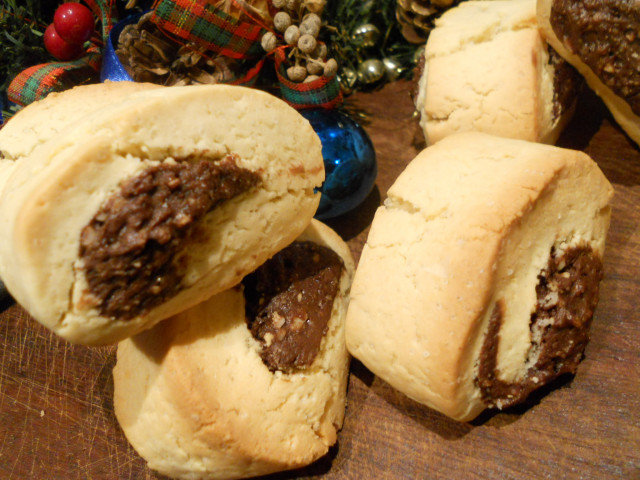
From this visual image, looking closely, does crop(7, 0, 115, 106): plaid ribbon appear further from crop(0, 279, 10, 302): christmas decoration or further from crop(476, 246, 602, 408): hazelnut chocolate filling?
crop(476, 246, 602, 408): hazelnut chocolate filling

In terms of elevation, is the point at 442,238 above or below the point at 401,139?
above

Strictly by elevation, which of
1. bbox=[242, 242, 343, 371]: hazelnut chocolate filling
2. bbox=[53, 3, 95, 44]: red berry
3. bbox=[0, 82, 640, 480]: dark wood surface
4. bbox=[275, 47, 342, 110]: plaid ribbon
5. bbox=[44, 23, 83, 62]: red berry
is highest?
bbox=[53, 3, 95, 44]: red berry

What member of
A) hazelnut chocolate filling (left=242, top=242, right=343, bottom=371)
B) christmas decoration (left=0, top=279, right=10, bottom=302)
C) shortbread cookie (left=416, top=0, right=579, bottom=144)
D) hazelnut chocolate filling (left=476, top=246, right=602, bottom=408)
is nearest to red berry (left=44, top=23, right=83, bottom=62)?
christmas decoration (left=0, top=279, right=10, bottom=302)

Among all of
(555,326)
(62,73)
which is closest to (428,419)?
(555,326)

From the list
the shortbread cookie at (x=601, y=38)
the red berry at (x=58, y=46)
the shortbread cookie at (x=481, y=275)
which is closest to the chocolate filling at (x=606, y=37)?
the shortbread cookie at (x=601, y=38)

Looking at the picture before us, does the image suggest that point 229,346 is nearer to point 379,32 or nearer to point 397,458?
point 397,458

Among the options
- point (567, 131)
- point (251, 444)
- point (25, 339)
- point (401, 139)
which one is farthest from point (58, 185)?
point (567, 131)
